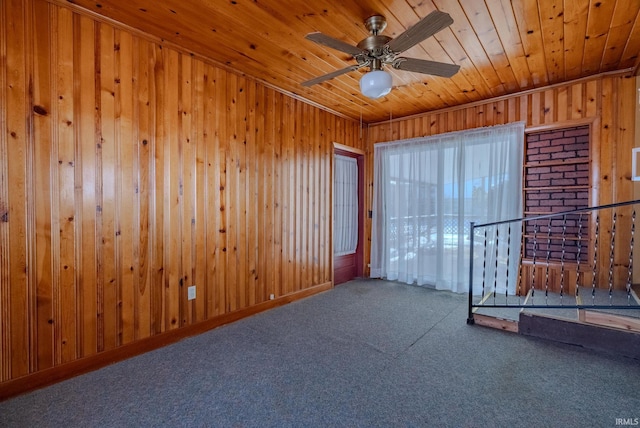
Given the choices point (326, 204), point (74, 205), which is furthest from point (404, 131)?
point (74, 205)

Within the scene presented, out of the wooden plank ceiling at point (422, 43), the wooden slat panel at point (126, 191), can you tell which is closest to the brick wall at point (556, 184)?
the wooden plank ceiling at point (422, 43)

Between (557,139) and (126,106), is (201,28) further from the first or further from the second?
(557,139)

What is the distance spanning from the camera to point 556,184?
3.66 metres

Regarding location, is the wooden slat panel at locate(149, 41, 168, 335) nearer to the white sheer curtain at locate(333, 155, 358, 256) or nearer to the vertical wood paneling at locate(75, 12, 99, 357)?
the vertical wood paneling at locate(75, 12, 99, 357)

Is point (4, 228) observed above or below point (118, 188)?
below

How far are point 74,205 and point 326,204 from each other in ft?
9.79

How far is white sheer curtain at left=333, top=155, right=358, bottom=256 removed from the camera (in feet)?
15.7

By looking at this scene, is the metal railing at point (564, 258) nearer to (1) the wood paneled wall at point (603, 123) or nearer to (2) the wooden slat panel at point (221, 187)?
(1) the wood paneled wall at point (603, 123)

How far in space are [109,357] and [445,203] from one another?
→ 164 inches

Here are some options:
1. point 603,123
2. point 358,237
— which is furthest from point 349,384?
point 603,123

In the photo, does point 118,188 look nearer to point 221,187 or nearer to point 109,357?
point 221,187

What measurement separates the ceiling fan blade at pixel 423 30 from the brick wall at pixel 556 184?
2.72m

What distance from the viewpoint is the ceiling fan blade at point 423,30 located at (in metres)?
1.69

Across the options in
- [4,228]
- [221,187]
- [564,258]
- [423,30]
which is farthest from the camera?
[564,258]
